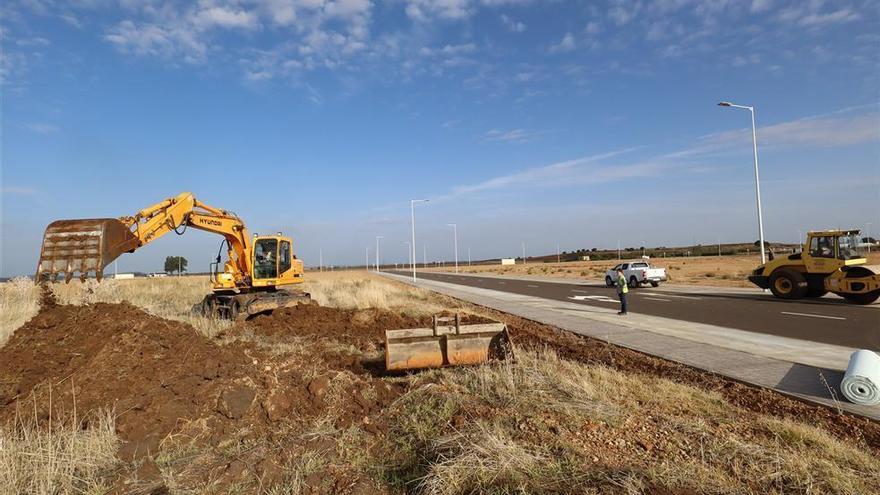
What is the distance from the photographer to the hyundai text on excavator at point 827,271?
16.9 metres

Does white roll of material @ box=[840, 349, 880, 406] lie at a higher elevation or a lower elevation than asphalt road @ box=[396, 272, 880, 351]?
higher

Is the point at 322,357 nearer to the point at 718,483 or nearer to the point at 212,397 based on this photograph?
the point at 212,397

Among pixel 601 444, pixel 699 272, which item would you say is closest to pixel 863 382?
pixel 601 444

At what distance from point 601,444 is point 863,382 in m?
4.07

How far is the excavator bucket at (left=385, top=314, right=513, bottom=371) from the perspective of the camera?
26.3ft

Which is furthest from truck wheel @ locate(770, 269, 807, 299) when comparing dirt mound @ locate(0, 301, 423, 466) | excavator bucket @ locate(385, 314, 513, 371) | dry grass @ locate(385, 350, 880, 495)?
dirt mound @ locate(0, 301, 423, 466)

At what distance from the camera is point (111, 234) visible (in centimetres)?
1069

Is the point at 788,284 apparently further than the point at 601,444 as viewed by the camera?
Yes

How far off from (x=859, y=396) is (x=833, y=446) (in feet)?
7.08

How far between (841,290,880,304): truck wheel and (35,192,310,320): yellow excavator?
19.1m

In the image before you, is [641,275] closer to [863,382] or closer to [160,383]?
[863,382]

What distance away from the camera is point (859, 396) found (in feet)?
19.8

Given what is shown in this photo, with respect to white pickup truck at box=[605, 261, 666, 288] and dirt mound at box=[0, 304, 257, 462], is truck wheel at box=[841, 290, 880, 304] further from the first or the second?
dirt mound at box=[0, 304, 257, 462]

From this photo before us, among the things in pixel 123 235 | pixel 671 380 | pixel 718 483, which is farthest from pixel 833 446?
pixel 123 235
